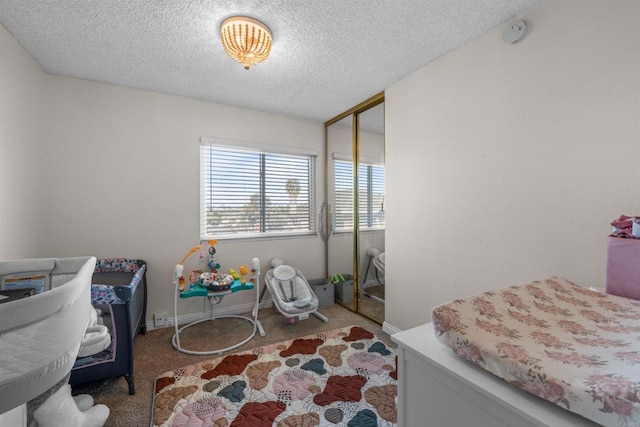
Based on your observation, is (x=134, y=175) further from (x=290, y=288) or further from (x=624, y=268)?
(x=624, y=268)

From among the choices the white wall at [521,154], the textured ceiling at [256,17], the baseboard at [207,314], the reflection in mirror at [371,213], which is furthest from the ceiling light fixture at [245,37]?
the baseboard at [207,314]

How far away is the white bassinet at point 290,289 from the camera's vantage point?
2.69 metres

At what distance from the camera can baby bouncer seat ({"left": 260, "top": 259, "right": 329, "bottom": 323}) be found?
8.82 feet

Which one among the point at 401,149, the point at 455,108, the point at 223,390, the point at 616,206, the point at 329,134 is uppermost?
the point at 329,134

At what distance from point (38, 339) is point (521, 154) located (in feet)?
7.22

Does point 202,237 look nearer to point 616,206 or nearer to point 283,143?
point 283,143

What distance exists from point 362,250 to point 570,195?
1856 mm

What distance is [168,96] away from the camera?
2.64 meters

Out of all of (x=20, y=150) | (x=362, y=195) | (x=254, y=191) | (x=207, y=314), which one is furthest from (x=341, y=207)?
(x=20, y=150)

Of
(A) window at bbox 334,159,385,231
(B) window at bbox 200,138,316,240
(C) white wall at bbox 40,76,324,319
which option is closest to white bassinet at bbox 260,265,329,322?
(C) white wall at bbox 40,76,324,319

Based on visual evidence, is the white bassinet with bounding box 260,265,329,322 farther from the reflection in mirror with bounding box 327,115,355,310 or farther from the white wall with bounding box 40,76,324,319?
the reflection in mirror with bounding box 327,115,355,310

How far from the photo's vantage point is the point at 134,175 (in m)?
2.52

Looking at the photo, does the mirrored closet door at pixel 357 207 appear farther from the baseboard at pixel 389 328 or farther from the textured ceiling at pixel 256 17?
the textured ceiling at pixel 256 17

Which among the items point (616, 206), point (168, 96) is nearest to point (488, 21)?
point (616, 206)
